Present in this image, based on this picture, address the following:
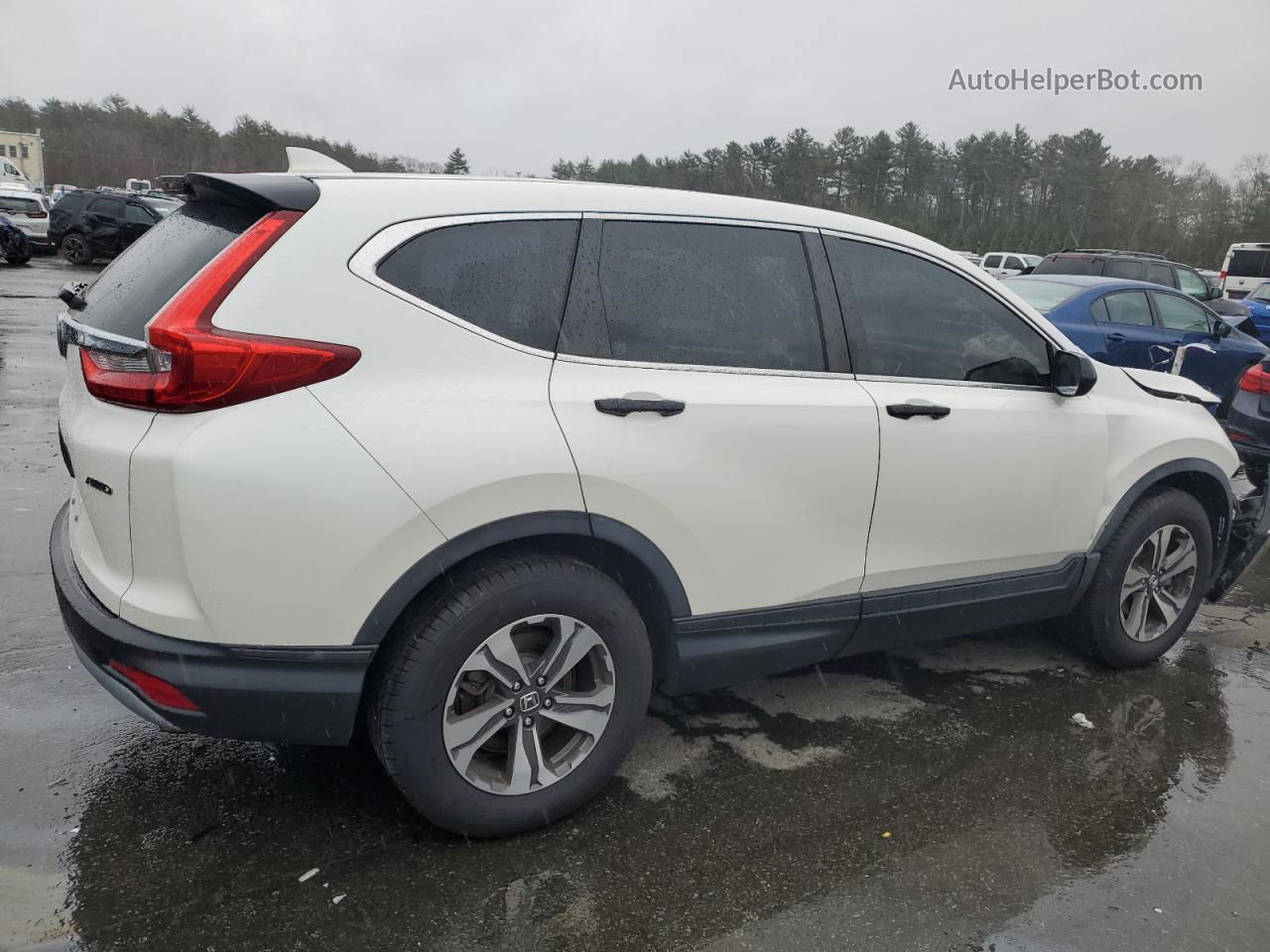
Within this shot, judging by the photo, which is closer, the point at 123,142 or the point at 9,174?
the point at 9,174

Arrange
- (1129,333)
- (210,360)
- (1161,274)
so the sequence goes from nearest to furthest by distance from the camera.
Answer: (210,360) → (1129,333) → (1161,274)

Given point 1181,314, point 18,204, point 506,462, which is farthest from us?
point 18,204

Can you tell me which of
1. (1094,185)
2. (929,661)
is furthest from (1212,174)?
(929,661)

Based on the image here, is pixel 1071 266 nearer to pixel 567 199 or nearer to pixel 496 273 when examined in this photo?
pixel 567 199

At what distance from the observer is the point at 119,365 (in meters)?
2.34

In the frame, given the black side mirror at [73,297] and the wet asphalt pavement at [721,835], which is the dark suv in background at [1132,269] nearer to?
the wet asphalt pavement at [721,835]

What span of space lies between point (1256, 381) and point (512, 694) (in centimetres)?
592

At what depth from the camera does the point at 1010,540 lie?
141 inches

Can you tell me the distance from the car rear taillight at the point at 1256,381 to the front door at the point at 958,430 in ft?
10.9

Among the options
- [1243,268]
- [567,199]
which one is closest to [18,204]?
[567,199]

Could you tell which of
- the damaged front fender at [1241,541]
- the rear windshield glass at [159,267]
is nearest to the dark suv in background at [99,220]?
the rear windshield glass at [159,267]

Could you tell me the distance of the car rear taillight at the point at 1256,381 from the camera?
6.20m

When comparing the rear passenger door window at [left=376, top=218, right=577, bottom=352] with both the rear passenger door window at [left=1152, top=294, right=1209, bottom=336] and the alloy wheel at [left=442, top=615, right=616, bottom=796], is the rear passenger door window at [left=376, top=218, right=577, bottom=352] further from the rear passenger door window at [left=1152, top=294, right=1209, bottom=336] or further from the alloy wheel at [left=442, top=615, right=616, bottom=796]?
the rear passenger door window at [left=1152, top=294, right=1209, bottom=336]

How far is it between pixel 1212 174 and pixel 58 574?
58.1 m
